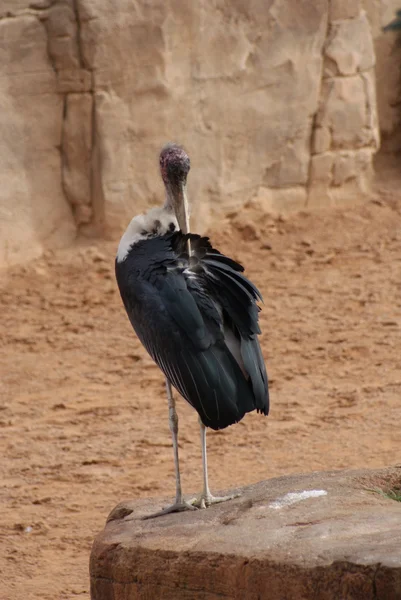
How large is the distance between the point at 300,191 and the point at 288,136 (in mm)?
494

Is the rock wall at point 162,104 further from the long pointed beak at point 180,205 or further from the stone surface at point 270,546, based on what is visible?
the stone surface at point 270,546

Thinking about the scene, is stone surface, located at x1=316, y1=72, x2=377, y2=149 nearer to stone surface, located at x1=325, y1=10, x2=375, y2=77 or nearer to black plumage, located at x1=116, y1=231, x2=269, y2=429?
stone surface, located at x1=325, y1=10, x2=375, y2=77

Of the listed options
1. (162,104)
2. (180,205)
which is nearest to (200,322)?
(180,205)

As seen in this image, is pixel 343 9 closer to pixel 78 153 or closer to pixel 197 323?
pixel 78 153

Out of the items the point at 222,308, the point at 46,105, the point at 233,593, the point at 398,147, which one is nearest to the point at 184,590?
the point at 233,593

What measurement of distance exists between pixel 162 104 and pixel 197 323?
4.88m

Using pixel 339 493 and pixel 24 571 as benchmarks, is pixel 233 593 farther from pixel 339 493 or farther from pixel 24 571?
pixel 24 571

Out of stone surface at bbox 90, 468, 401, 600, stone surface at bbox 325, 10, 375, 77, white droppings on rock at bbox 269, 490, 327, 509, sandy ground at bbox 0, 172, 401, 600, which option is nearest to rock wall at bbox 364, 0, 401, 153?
stone surface at bbox 325, 10, 375, 77

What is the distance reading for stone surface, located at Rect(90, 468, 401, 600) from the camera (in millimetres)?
3020

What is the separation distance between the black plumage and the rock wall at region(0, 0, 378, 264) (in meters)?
4.29

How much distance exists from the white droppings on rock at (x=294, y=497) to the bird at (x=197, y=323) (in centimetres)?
31

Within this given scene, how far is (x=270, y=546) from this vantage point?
325 centimetres

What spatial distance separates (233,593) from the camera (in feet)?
10.8

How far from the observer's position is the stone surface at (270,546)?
3.02 meters
